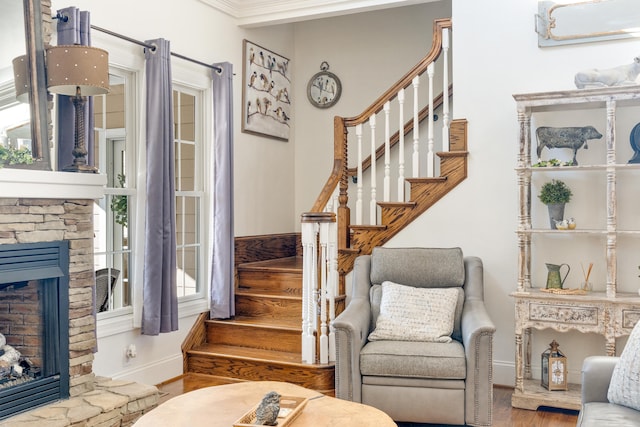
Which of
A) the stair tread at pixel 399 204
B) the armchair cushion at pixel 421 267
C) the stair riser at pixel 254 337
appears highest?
the stair tread at pixel 399 204

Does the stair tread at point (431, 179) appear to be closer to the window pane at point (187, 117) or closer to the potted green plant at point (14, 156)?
the window pane at point (187, 117)

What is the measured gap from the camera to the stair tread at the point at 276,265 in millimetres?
5284

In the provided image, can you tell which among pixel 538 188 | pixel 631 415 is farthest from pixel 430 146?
pixel 631 415

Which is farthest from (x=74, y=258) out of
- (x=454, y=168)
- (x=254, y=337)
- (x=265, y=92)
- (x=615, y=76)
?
(x=615, y=76)

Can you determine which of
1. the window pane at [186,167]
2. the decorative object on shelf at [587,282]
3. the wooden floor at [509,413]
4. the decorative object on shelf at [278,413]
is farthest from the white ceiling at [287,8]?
the decorative object on shelf at [278,413]

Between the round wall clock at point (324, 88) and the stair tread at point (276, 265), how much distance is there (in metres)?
1.58

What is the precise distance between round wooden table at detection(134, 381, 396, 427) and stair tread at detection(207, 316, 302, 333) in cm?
179

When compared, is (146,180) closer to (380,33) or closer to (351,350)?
(351,350)

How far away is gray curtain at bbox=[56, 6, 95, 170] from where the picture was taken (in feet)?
12.1

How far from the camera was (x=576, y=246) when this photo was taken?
14.3 ft

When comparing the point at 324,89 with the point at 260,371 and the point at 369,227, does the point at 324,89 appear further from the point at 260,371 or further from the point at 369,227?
the point at 260,371

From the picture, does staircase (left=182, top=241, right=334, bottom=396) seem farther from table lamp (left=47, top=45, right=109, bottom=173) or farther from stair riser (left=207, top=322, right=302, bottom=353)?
table lamp (left=47, top=45, right=109, bottom=173)

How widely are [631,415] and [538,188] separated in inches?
85.8

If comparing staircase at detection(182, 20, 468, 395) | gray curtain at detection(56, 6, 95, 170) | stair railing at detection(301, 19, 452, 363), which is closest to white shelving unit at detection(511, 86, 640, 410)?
staircase at detection(182, 20, 468, 395)
